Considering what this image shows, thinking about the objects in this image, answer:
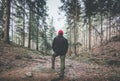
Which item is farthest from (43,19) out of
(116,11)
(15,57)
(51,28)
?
(15,57)

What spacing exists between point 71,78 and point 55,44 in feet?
6.81

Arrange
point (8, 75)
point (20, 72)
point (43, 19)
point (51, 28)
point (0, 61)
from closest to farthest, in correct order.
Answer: point (8, 75)
point (20, 72)
point (0, 61)
point (43, 19)
point (51, 28)

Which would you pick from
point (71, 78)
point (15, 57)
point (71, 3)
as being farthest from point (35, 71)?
point (71, 3)

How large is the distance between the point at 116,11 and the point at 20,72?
11.2 m

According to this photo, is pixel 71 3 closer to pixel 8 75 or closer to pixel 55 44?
pixel 55 44

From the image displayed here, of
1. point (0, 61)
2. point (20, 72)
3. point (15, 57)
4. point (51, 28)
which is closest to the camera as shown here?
point (20, 72)

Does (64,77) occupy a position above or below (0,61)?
below

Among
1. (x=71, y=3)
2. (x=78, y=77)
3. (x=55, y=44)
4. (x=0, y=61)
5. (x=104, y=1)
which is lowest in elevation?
(x=78, y=77)

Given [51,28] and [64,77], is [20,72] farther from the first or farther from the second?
[51,28]

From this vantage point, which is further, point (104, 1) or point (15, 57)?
point (104, 1)

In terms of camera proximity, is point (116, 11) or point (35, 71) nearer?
point (35, 71)

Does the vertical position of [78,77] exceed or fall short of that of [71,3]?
it falls short

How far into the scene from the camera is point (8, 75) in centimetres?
798

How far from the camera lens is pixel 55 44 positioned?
870 centimetres
